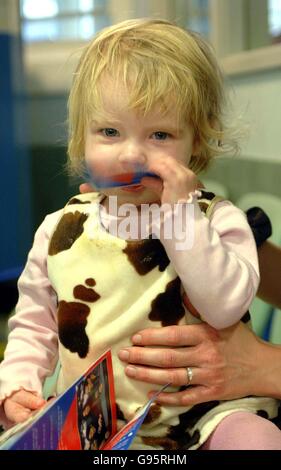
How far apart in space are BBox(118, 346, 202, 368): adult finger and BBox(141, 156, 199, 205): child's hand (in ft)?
0.65

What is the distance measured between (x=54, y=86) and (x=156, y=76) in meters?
1.51

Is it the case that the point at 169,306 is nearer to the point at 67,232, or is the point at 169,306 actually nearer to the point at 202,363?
the point at 202,363

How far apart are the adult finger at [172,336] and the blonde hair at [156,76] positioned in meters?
0.26

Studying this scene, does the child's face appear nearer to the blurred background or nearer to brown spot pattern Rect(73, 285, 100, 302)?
brown spot pattern Rect(73, 285, 100, 302)

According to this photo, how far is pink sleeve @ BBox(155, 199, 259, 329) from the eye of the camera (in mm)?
812

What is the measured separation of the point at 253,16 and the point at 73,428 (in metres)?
1.65

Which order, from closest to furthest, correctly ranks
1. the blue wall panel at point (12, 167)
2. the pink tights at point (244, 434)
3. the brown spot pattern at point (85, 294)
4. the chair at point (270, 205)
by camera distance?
1. the pink tights at point (244, 434)
2. the brown spot pattern at point (85, 294)
3. the chair at point (270, 205)
4. the blue wall panel at point (12, 167)

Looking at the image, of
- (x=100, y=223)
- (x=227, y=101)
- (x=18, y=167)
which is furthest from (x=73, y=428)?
(x=18, y=167)

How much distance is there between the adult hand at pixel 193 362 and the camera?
868 mm

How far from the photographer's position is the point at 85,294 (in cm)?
91

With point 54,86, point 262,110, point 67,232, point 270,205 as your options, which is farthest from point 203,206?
point 54,86

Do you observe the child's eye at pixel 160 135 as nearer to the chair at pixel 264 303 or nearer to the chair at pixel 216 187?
the chair at pixel 264 303

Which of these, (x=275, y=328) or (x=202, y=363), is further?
(x=275, y=328)

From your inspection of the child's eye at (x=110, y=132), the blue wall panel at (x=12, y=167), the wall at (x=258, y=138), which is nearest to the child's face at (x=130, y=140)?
the child's eye at (x=110, y=132)
